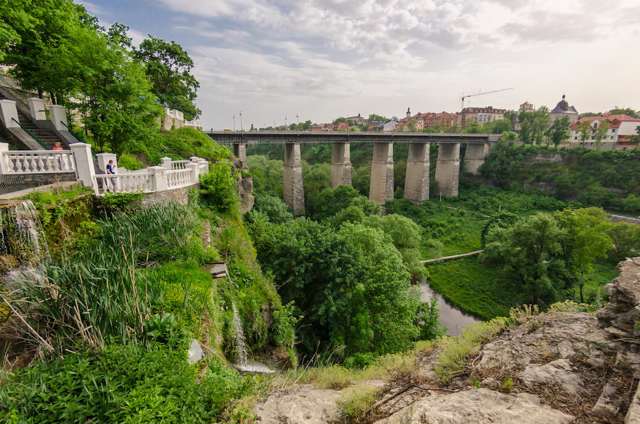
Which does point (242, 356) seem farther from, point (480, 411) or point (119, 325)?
point (480, 411)

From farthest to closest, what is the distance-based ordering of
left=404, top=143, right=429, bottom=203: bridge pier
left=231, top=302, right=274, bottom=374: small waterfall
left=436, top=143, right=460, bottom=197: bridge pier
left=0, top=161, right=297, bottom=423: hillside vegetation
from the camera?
left=436, top=143, right=460, bottom=197: bridge pier
left=404, top=143, right=429, bottom=203: bridge pier
left=231, top=302, right=274, bottom=374: small waterfall
left=0, top=161, right=297, bottom=423: hillside vegetation

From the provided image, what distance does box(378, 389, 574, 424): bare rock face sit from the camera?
3062 mm

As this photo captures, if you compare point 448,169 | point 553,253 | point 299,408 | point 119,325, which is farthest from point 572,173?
point 119,325

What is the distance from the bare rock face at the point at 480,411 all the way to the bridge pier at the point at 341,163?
1262 inches

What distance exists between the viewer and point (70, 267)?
443 cm

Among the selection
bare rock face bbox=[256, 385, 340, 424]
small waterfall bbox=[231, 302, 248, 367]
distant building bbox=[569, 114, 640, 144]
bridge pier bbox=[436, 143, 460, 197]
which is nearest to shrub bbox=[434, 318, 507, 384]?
bare rock face bbox=[256, 385, 340, 424]

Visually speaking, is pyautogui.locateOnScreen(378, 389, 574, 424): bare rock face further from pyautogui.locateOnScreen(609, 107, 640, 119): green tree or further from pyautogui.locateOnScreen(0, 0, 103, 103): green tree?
pyautogui.locateOnScreen(609, 107, 640, 119): green tree

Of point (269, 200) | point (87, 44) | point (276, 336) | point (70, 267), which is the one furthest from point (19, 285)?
point (269, 200)

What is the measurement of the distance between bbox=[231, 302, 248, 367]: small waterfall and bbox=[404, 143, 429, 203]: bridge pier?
38.0 metres

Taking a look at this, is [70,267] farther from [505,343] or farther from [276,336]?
[505,343]

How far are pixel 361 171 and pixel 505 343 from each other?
1774 inches

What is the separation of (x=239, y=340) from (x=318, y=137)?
28.0 meters

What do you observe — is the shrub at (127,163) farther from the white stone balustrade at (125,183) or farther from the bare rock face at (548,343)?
the bare rock face at (548,343)

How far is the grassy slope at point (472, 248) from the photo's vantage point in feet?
69.3
